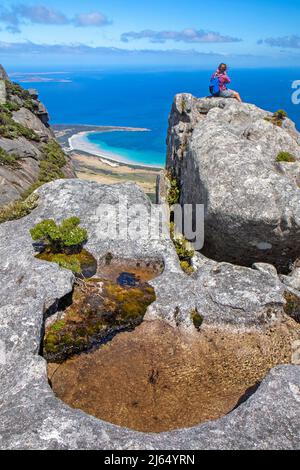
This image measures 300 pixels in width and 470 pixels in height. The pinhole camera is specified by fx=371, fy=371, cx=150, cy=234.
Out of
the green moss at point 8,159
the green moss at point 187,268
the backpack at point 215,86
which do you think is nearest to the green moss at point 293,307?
the green moss at point 187,268

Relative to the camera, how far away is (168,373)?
1720 centimetres

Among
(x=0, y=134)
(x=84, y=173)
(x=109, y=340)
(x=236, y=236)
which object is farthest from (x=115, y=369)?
(x=84, y=173)

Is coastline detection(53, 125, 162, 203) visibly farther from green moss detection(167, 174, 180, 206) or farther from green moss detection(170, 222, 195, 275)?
green moss detection(170, 222, 195, 275)

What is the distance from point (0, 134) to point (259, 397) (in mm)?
51401

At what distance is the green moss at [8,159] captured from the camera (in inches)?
1861

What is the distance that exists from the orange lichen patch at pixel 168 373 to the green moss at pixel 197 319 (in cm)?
27

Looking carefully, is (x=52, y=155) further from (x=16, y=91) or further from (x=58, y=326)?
(x=58, y=326)

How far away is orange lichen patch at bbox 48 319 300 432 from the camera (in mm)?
15352

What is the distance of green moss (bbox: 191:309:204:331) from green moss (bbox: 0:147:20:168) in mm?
36506

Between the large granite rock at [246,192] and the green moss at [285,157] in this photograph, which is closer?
the large granite rock at [246,192]

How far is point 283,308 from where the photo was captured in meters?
20.3

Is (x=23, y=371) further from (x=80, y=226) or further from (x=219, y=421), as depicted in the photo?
(x=80, y=226)

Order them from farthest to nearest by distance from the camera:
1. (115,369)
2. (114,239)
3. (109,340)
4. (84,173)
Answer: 1. (84,173)
2. (114,239)
3. (109,340)
4. (115,369)

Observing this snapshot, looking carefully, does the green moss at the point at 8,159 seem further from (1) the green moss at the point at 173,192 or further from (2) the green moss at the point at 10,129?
(1) the green moss at the point at 173,192
